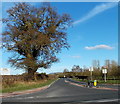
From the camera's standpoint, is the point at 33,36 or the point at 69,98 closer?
the point at 69,98

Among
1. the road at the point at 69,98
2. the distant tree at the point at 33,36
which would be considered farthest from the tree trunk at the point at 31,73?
the road at the point at 69,98

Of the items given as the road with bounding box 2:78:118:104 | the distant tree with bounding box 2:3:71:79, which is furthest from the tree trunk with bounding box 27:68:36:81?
the road with bounding box 2:78:118:104

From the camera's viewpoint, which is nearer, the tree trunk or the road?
the road

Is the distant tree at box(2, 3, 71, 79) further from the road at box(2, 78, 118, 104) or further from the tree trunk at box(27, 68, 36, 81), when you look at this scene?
the road at box(2, 78, 118, 104)

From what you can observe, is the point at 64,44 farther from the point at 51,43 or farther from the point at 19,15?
the point at 19,15

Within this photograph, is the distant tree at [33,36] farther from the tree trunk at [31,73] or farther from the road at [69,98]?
the road at [69,98]

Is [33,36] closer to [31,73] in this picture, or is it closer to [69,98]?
[31,73]

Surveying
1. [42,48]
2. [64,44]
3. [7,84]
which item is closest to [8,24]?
[42,48]

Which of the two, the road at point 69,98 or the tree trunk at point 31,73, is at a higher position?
the tree trunk at point 31,73

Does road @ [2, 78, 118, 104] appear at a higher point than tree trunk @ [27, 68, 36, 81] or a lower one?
lower

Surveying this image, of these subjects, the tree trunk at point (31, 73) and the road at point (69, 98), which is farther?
the tree trunk at point (31, 73)

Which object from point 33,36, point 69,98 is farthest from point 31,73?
point 69,98

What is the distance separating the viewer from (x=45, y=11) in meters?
43.4

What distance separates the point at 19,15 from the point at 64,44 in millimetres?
10681
